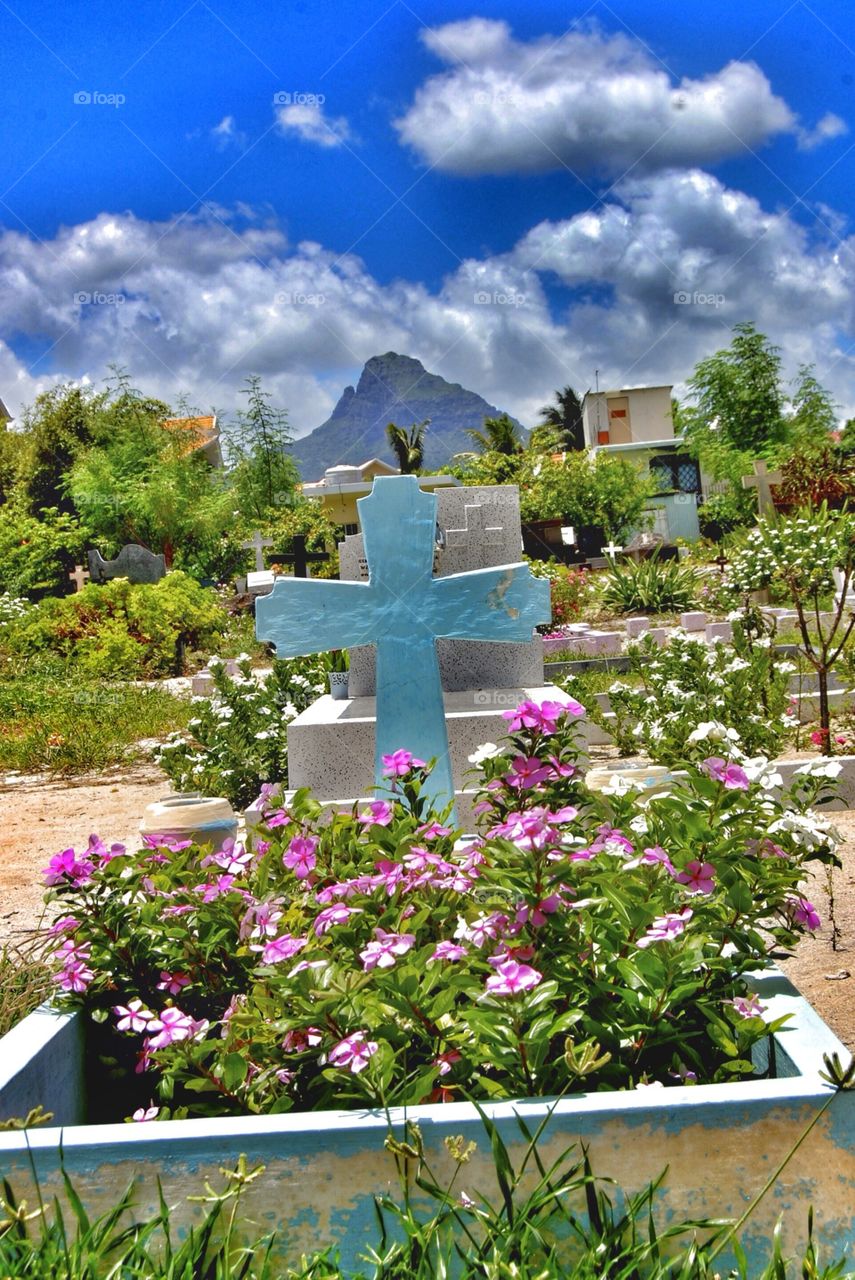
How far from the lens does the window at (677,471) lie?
46.5 m

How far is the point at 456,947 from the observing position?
1.87 metres

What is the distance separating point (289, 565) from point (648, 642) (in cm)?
1394

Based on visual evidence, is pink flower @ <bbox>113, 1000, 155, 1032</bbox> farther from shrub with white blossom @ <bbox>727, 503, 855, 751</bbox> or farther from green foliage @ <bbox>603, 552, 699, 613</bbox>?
green foliage @ <bbox>603, 552, 699, 613</bbox>

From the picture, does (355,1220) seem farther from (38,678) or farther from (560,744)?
(38,678)

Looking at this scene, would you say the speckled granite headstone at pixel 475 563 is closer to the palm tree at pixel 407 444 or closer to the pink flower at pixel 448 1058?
the pink flower at pixel 448 1058

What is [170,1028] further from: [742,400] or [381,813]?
[742,400]

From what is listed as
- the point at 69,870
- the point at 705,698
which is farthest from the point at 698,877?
the point at 705,698

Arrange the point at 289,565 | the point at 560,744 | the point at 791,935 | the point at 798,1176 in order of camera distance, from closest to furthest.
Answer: the point at 798,1176 < the point at 791,935 < the point at 560,744 < the point at 289,565

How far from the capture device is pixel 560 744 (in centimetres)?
234

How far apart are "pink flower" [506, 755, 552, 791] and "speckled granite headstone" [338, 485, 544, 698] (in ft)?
12.6

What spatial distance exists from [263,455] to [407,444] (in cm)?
1720

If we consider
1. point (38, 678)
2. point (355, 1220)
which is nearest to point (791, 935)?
point (355, 1220)

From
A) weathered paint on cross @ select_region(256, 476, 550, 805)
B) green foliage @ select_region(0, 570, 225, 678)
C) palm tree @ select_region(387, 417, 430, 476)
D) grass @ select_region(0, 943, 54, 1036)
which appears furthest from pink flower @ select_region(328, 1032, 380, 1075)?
palm tree @ select_region(387, 417, 430, 476)

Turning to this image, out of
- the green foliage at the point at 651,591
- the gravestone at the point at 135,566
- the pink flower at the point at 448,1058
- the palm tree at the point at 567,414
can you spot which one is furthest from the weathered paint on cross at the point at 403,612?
the palm tree at the point at 567,414
